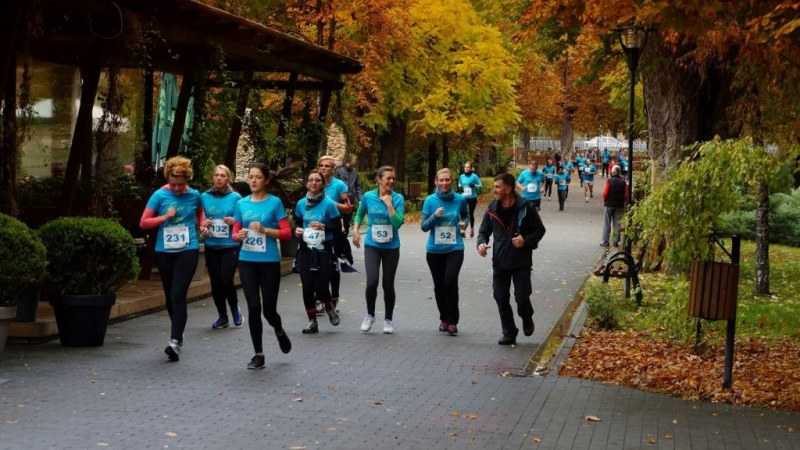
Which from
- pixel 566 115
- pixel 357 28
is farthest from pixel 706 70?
pixel 566 115

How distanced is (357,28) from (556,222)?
9.66 metres

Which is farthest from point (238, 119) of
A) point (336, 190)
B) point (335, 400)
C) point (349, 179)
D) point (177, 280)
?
point (335, 400)

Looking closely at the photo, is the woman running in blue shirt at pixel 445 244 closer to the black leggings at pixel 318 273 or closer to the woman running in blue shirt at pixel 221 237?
the black leggings at pixel 318 273

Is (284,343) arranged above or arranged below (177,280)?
below

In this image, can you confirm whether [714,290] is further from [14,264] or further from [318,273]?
[14,264]

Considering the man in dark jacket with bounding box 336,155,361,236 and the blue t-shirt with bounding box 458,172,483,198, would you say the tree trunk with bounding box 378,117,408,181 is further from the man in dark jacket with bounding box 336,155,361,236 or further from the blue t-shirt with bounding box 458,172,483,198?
the man in dark jacket with bounding box 336,155,361,236

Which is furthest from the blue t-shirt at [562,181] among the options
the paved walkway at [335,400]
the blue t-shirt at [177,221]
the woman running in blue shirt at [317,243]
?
the blue t-shirt at [177,221]

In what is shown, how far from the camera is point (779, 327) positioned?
51.1 ft

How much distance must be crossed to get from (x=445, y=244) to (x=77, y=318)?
399cm

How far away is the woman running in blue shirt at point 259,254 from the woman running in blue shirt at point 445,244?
8.90 ft

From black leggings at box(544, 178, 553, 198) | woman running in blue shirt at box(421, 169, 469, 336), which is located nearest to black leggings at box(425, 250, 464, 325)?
woman running in blue shirt at box(421, 169, 469, 336)

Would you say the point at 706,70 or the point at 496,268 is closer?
the point at 496,268

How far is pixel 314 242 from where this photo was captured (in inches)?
560

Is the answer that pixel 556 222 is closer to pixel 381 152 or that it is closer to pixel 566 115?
pixel 381 152
